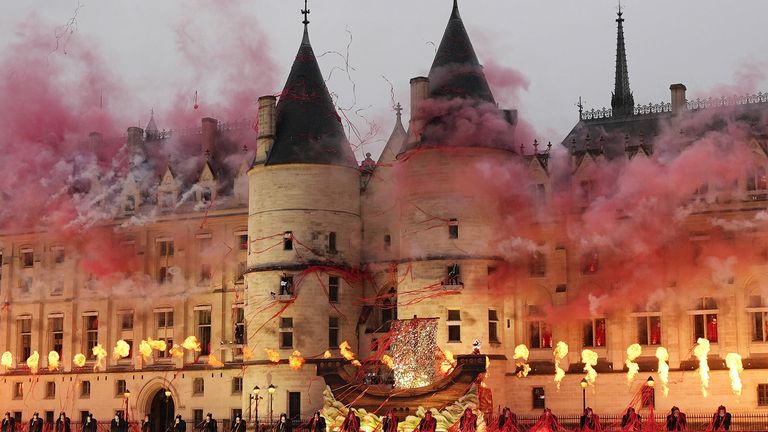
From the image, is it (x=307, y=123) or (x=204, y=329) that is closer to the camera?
(x=307, y=123)

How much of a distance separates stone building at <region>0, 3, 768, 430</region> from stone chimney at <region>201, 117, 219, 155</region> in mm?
95

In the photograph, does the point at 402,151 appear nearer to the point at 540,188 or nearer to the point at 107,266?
the point at 540,188

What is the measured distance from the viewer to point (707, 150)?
190 feet

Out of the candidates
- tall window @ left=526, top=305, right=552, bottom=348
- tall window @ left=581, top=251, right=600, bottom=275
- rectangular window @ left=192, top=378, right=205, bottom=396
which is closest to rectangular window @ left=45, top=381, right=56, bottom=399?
rectangular window @ left=192, top=378, right=205, bottom=396

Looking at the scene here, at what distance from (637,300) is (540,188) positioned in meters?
7.13

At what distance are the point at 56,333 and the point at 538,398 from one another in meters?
28.0

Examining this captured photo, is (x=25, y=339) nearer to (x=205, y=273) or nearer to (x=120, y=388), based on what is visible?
(x=120, y=388)

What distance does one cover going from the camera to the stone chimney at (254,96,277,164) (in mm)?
67062

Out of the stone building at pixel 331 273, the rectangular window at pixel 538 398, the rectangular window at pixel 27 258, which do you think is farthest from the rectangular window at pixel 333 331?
the rectangular window at pixel 27 258

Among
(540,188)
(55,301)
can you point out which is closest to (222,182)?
(55,301)

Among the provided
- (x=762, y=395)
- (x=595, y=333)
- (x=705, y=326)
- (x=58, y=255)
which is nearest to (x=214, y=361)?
(x=58, y=255)

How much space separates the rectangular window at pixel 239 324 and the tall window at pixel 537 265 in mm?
14070

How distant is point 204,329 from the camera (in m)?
72.3

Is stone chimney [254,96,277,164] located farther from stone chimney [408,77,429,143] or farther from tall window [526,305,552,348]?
tall window [526,305,552,348]
